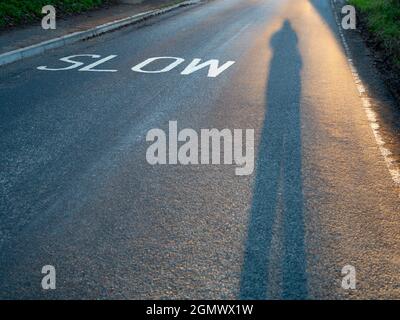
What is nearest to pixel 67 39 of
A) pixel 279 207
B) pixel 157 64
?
pixel 157 64

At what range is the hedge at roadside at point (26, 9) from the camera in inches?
481

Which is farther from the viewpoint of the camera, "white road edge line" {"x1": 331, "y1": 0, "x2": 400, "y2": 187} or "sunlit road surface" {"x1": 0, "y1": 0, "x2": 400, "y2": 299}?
"white road edge line" {"x1": 331, "y1": 0, "x2": 400, "y2": 187}

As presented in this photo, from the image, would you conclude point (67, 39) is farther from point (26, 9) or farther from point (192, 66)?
point (192, 66)

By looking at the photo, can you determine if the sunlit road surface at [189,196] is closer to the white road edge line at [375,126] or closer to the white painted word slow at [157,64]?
the white road edge line at [375,126]

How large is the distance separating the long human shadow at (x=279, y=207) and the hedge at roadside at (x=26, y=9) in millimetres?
8977

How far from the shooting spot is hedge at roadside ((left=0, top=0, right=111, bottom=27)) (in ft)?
40.1

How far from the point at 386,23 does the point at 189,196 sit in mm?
11797

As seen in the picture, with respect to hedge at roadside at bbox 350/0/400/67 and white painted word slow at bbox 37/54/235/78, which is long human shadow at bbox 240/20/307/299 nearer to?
white painted word slow at bbox 37/54/235/78

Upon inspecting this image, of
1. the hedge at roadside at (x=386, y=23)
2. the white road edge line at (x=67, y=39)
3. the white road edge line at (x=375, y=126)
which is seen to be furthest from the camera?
the hedge at roadside at (x=386, y=23)

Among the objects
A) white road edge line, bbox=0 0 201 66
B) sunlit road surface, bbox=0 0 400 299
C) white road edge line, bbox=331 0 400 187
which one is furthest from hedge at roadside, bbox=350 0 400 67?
white road edge line, bbox=0 0 201 66

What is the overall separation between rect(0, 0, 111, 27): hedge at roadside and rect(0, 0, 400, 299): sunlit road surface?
5.38 meters

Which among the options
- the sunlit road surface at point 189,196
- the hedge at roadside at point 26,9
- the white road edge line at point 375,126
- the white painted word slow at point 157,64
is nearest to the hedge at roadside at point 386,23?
the white road edge line at point 375,126

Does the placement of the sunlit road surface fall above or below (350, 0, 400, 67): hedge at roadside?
below
